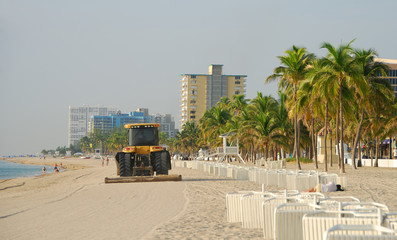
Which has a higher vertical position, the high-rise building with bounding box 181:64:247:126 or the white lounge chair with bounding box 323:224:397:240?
the high-rise building with bounding box 181:64:247:126

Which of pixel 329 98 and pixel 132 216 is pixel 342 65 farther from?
pixel 132 216

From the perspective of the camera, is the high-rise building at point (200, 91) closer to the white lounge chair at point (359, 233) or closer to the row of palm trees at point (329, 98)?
the row of palm trees at point (329, 98)

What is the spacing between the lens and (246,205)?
1003cm

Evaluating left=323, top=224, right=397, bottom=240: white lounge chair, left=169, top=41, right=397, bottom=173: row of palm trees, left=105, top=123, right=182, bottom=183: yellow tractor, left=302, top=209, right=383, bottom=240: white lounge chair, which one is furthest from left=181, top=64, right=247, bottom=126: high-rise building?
left=323, top=224, right=397, bottom=240: white lounge chair

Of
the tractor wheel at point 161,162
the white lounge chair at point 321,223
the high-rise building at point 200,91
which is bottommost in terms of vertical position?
the white lounge chair at point 321,223

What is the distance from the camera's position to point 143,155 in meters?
25.8

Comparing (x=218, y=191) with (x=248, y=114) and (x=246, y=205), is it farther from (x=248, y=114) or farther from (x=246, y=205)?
(x=248, y=114)

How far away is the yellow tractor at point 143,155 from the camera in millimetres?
25250

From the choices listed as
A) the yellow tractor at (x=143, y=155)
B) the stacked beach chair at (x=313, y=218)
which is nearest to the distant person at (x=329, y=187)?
the stacked beach chair at (x=313, y=218)

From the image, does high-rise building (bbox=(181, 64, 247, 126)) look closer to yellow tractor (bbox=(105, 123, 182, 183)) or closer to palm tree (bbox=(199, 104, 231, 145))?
palm tree (bbox=(199, 104, 231, 145))

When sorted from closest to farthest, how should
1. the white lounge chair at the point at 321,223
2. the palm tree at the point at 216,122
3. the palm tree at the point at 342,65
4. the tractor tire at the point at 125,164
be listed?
1. the white lounge chair at the point at 321,223
2. the tractor tire at the point at 125,164
3. the palm tree at the point at 342,65
4. the palm tree at the point at 216,122

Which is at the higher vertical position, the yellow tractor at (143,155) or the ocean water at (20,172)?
the yellow tractor at (143,155)

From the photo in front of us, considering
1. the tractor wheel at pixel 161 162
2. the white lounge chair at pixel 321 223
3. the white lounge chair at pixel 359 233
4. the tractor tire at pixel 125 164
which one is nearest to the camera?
the white lounge chair at pixel 359 233

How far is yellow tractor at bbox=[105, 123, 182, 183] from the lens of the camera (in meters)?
25.2
